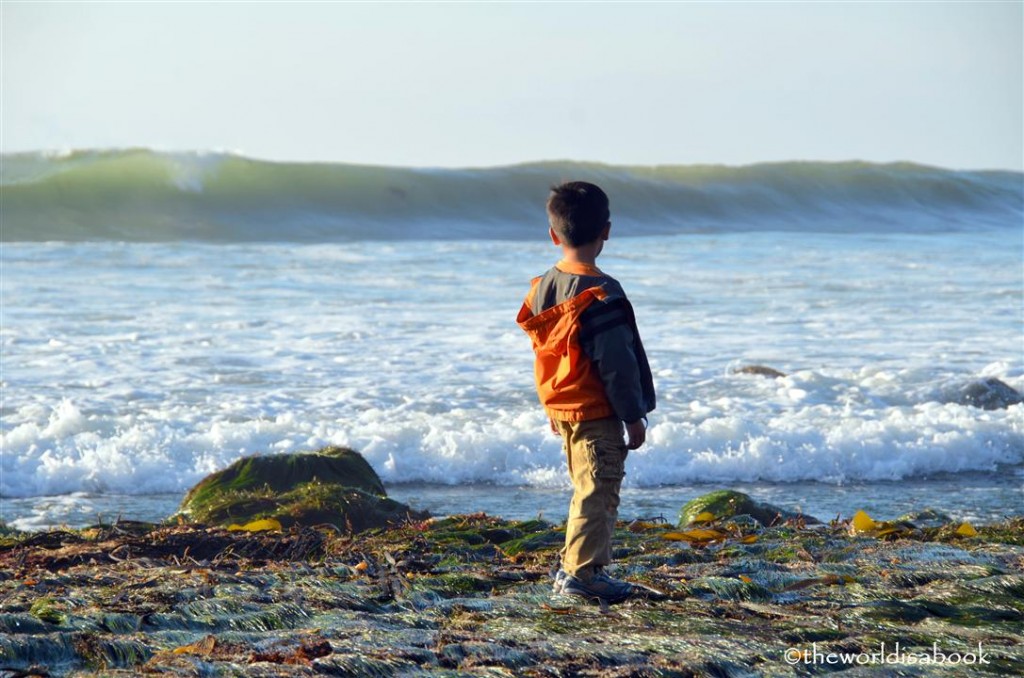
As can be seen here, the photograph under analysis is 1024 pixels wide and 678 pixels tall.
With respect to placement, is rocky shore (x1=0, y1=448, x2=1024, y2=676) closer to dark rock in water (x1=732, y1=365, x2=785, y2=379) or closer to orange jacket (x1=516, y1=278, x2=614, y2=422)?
orange jacket (x1=516, y1=278, x2=614, y2=422)

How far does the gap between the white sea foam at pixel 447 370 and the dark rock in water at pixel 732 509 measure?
1.93 meters

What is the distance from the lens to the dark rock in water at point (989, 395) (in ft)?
31.8

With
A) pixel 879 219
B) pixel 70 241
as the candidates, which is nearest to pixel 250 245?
pixel 70 241

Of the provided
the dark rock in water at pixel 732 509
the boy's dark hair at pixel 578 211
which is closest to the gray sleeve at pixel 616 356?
the boy's dark hair at pixel 578 211

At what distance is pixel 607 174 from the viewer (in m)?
39.1

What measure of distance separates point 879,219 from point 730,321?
26326mm

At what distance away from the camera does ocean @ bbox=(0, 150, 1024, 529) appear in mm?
7887

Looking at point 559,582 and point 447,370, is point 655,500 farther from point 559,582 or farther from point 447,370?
point 447,370

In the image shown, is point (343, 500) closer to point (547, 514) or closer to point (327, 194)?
point (547, 514)

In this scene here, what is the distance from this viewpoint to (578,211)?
3711mm

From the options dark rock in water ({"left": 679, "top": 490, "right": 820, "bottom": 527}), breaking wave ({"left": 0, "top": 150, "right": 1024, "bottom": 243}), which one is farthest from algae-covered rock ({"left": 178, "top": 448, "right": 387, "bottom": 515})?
breaking wave ({"left": 0, "top": 150, "right": 1024, "bottom": 243})

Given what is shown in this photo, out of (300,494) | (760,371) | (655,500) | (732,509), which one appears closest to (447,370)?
(760,371)

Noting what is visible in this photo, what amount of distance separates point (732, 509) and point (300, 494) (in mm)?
2142

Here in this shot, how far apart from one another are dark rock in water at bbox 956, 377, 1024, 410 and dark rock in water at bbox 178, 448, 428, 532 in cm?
561
